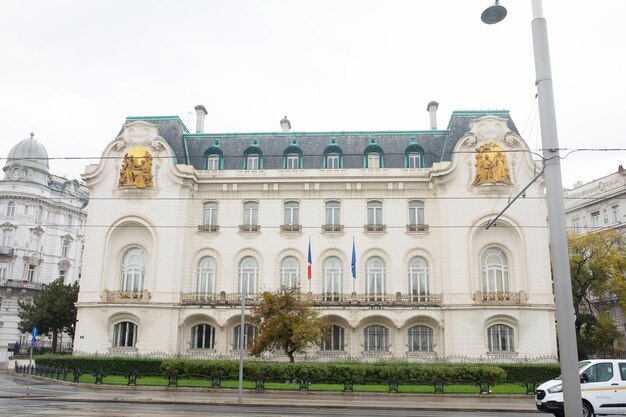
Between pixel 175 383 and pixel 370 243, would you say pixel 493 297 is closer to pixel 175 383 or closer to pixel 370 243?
pixel 370 243

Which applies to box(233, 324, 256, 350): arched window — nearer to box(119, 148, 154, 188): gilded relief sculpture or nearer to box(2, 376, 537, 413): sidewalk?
box(2, 376, 537, 413): sidewalk

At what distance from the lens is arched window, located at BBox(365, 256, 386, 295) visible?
4003 centimetres

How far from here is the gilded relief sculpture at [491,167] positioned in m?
38.9

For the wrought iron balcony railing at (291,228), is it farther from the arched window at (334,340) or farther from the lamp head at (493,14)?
the lamp head at (493,14)

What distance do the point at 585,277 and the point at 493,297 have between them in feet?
43.7

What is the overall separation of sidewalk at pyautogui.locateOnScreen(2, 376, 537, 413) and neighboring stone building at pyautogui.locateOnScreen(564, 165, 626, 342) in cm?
2960

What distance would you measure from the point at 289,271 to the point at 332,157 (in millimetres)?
9136

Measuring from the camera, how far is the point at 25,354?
169 feet

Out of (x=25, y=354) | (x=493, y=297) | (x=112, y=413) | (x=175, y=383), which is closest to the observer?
(x=112, y=413)

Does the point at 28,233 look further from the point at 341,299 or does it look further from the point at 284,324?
the point at 284,324

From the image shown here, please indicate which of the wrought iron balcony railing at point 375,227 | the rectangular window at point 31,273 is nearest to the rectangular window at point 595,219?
the wrought iron balcony railing at point 375,227

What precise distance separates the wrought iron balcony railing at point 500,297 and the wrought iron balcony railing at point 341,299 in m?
2.63

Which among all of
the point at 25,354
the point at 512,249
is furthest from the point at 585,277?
the point at 25,354

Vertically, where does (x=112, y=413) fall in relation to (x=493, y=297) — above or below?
below
